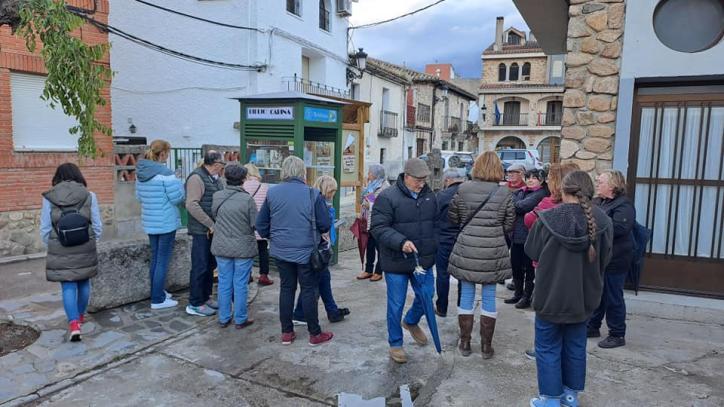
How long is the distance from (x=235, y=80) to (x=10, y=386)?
10893 mm

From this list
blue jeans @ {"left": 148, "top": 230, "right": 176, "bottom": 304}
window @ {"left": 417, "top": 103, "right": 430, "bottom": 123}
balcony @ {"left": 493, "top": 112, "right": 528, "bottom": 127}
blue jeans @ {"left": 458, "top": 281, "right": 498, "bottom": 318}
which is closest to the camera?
blue jeans @ {"left": 458, "top": 281, "right": 498, "bottom": 318}

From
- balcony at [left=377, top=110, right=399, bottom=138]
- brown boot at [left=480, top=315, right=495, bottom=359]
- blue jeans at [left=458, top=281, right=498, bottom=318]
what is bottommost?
brown boot at [left=480, top=315, right=495, bottom=359]

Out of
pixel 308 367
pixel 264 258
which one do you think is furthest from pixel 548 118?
pixel 308 367

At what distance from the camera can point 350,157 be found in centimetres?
791

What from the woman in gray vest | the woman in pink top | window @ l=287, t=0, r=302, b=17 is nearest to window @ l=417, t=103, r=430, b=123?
window @ l=287, t=0, r=302, b=17

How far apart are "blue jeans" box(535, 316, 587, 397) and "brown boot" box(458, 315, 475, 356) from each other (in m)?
0.91

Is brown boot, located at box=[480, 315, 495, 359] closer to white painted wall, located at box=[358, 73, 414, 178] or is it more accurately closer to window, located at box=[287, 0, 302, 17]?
window, located at box=[287, 0, 302, 17]

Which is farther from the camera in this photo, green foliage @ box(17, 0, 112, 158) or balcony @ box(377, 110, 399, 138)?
balcony @ box(377, 110, 399, 138)

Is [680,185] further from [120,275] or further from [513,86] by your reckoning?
[513,86]

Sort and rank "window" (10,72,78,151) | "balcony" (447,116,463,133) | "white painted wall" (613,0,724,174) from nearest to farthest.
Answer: "white painted wall" (613,0,724,174), "window" (10,72,78,151), "balcony" (447,116,463,133)

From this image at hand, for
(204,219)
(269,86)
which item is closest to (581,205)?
(204,219)

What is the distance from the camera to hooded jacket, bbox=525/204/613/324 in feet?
10.3

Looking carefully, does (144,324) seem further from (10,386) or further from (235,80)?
(235,80)

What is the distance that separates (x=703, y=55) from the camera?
5.03 m
